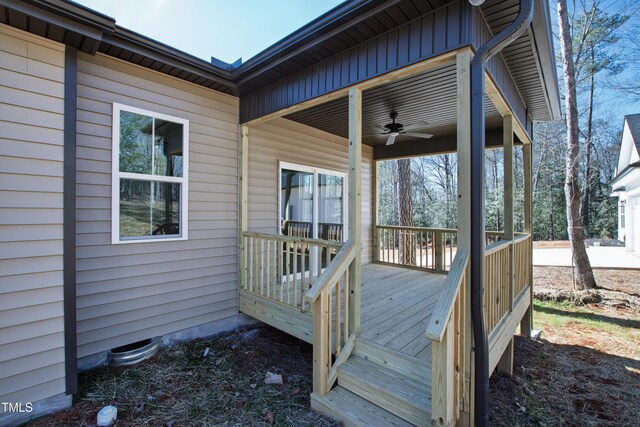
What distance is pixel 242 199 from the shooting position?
4.33m

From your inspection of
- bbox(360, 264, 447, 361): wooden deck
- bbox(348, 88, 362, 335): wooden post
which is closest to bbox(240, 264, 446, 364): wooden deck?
bbox(360, 264, 447, 361): wooden deck

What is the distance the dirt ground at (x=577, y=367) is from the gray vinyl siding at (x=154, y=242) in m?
3.59

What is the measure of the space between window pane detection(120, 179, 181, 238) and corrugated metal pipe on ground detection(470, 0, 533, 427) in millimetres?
3288

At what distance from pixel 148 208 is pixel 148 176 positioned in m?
0.37

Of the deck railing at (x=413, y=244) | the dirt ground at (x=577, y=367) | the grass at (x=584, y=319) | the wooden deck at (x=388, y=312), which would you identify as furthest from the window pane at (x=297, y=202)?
the grass at (x=584, y=319)

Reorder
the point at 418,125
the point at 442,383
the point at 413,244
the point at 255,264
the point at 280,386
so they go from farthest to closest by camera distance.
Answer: the point at 413,244, the point at 418,125, the point at 255,264, the point at 280,386, the point at 442,383

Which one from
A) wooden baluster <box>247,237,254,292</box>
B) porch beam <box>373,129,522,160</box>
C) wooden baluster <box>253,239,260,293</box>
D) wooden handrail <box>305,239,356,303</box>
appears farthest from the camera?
porch beam <box>373,129,522,160</box>

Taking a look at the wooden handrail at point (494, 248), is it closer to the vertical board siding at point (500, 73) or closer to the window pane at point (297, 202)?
the vertical board siding at point (500, 73)

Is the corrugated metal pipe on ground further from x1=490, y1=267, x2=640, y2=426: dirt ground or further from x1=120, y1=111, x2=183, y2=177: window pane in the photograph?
x1=120, y1=111, x2=183, y2=177: window pane

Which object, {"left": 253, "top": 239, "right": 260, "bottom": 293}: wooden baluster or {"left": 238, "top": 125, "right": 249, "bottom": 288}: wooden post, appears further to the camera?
{"left": 238, "top": 125, "right": 249, "bottom": 288}: wooden post

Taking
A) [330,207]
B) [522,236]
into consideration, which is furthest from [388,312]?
[330,207]

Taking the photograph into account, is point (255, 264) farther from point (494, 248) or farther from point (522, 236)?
point (522, 236)

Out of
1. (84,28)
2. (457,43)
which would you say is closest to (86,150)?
(84,28)

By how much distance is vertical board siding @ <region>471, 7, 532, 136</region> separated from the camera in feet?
7.91
